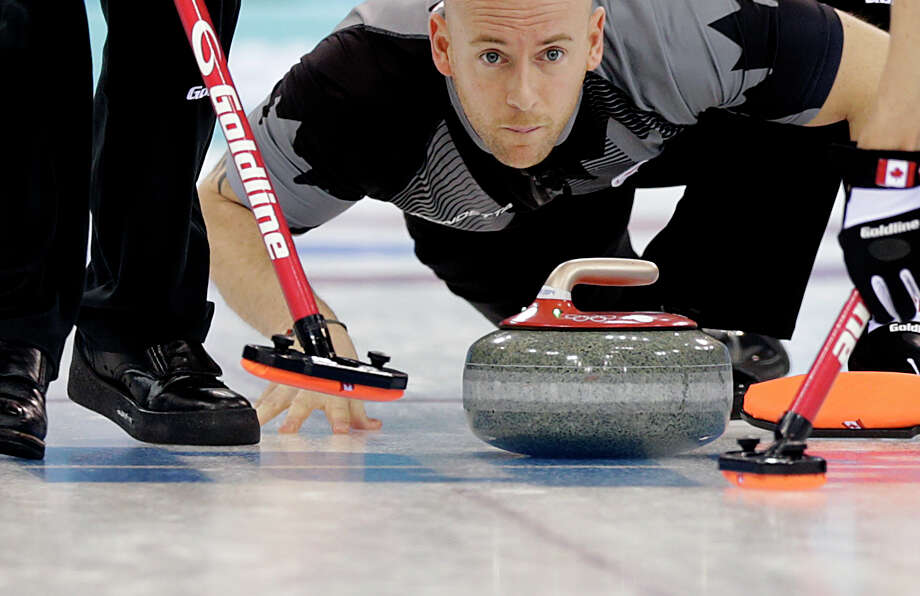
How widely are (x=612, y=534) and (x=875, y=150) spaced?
2.02ft

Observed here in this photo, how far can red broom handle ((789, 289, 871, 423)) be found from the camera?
156 centimetres

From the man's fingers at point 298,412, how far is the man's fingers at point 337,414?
0.09 feet

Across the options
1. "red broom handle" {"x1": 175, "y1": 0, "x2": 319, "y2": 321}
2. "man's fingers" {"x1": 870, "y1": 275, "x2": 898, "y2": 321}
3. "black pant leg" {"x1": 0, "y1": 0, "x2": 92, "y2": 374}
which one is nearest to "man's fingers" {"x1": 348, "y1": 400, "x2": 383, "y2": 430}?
"red broom handle" {"x1": 175, "y1": 0, "x2": 319, "y2": 321}

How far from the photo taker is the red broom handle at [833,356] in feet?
5.12

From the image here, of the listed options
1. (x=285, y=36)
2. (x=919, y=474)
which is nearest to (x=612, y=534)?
(x=919, y=474)

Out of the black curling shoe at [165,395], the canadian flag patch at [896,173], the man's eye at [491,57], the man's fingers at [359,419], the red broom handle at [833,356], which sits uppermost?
the man's eye at [491,57]

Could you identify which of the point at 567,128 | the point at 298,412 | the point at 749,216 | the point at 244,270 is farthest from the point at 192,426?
the point at 749,216

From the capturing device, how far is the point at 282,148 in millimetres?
2535

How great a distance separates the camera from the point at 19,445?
69.6 inches

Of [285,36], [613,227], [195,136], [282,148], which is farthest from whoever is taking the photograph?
[285,36]

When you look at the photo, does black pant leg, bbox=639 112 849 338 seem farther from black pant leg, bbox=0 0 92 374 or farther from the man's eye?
black pant leg, bbox=0 0 92 374

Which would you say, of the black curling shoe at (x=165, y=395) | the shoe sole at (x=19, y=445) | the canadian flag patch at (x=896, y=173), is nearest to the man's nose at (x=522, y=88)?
the black curling shoe at (x=165, y=395)

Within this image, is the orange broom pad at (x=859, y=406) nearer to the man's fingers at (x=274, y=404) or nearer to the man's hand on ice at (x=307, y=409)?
the man's hand on ice at (x=307, y=409)

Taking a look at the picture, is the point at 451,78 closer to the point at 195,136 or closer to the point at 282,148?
the point at 282,148
